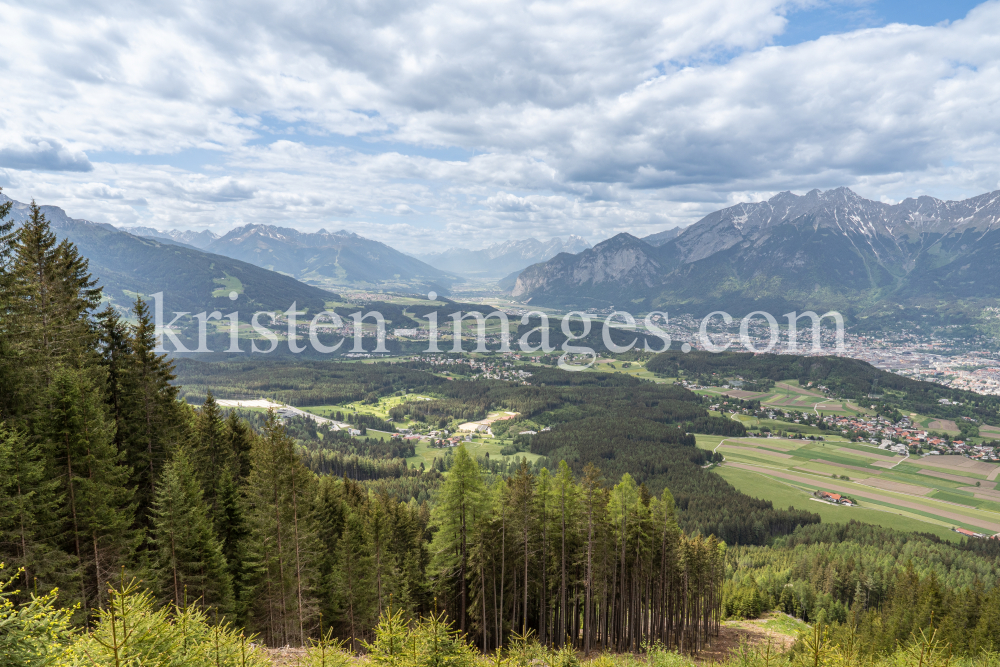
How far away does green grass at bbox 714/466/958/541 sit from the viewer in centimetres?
10706

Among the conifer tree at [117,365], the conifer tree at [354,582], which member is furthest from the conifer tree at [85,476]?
the conifer tree at [354,582]

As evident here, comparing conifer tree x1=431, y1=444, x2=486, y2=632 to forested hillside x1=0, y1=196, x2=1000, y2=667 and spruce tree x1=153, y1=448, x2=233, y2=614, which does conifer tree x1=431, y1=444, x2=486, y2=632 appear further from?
spruce tree x1=153, y1=448, x2=233, y2=614

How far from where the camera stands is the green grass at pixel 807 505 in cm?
10706

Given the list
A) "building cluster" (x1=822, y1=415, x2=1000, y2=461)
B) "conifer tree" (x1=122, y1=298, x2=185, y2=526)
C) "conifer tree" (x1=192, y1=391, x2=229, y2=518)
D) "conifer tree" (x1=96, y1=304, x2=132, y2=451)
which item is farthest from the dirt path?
"building cluster" (x1=822, y1=415, x2=1000, y2=461)

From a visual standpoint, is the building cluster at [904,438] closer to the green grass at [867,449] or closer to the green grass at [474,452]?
the green grass at [867,449]

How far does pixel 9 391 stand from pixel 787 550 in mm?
123055

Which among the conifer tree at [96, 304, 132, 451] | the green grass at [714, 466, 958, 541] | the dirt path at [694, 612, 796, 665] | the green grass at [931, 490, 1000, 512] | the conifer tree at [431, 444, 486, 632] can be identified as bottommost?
the green grass at [931, 490, 1000, 512]

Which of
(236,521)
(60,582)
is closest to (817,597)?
(236,521)

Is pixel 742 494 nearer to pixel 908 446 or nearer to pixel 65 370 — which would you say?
pixel 908 446

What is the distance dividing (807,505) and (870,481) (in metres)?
34.2

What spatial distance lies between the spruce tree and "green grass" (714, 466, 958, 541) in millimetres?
131063

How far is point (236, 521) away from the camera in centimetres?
3130

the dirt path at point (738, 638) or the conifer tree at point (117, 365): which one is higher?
the conifer tree at point (117, 365)

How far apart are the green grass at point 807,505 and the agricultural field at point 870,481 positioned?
0.18 metres
